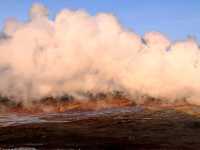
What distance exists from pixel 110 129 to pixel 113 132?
138 inches

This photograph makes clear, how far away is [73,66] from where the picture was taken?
96.8m

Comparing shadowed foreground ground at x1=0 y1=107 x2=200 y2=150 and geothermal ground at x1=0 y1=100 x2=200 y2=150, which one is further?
geothermal ground at x1=0 y1=100 x2=200 y2=150

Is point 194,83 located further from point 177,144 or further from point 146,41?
point 177,144

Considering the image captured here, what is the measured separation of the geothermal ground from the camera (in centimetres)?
4865

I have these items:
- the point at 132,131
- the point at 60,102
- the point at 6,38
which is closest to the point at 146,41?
the point at 60,102

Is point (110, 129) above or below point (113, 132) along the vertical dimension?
above

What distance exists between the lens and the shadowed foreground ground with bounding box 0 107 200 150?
48.1 meters

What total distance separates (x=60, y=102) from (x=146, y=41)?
867 inches

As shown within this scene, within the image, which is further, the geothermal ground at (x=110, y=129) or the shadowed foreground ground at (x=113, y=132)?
the geothermal ground at (x=110, y=129)

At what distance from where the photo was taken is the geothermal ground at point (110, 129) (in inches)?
1915

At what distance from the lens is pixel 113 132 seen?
58.9 meters

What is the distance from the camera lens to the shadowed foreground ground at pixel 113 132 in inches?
1895

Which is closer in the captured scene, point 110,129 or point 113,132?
point 113,132

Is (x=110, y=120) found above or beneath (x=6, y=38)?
beneath
